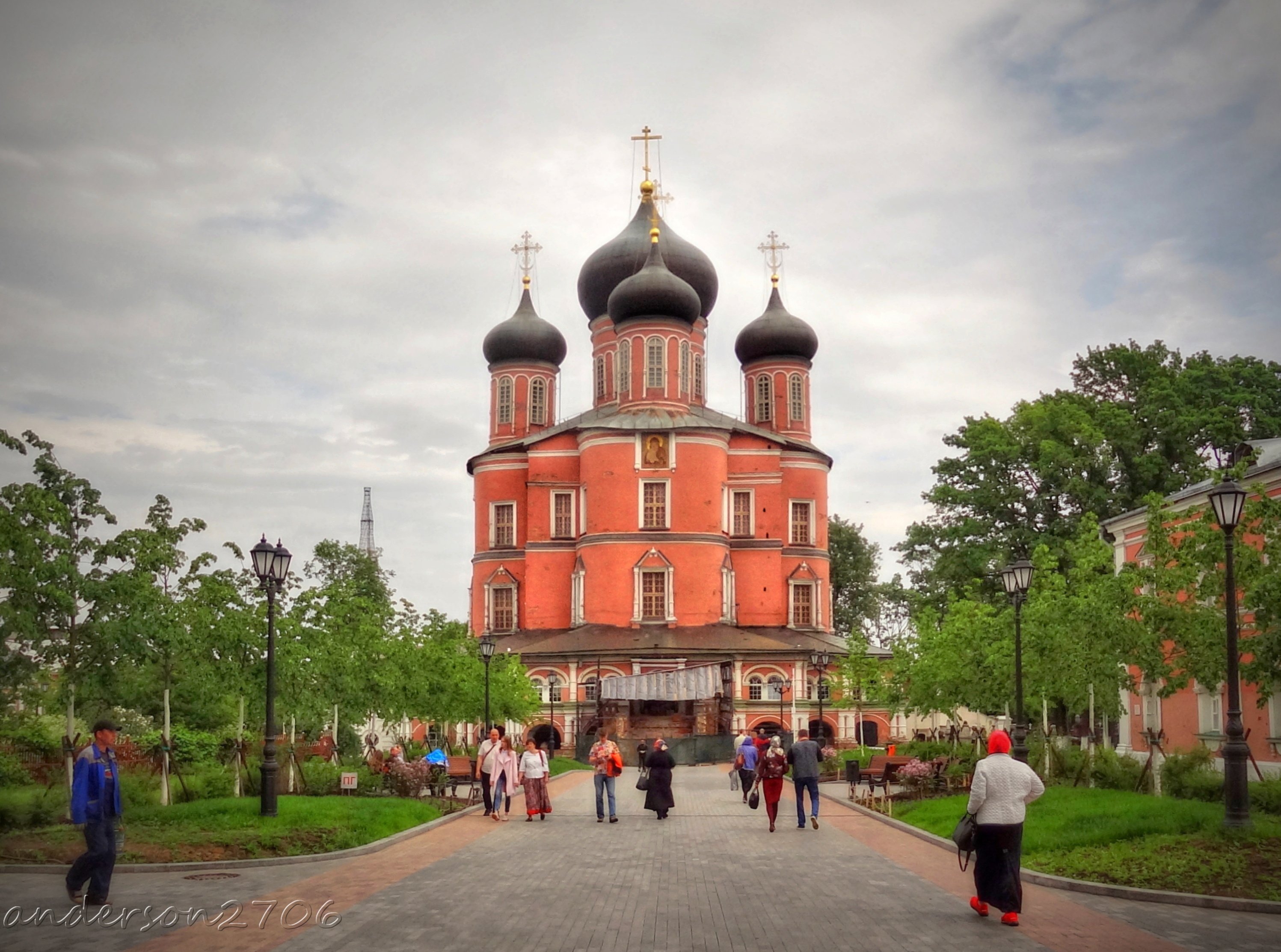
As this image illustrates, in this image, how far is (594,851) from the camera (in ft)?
56.9

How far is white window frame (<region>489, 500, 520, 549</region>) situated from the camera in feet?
203

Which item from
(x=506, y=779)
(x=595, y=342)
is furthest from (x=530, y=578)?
(x=506, y=779)

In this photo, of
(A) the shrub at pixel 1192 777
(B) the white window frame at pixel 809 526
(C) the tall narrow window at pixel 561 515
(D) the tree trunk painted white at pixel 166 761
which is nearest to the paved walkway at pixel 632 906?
(D) the tree trunk painted white at pixel 166 761

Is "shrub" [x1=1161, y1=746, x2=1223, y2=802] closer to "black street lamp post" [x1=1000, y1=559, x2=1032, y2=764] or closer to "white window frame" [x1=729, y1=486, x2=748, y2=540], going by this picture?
"black street lamp post" [x1=1000, y1=559, x2=1032, y2=764]

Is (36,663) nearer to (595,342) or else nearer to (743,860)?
(743,860)

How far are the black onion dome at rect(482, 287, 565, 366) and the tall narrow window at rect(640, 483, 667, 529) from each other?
1219 cm

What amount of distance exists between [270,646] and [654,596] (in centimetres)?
3847

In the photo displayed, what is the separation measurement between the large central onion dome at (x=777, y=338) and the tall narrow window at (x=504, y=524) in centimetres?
1452

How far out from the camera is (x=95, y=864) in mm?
11914

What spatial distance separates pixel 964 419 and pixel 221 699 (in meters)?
29.2

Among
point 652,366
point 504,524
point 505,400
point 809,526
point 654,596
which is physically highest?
point 652,366

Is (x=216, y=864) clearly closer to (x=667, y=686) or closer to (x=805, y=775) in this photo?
(x=805, y=775)

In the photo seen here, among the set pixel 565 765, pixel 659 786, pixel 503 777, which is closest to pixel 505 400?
pixel 565 765

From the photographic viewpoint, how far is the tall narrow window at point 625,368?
59.4 meters
